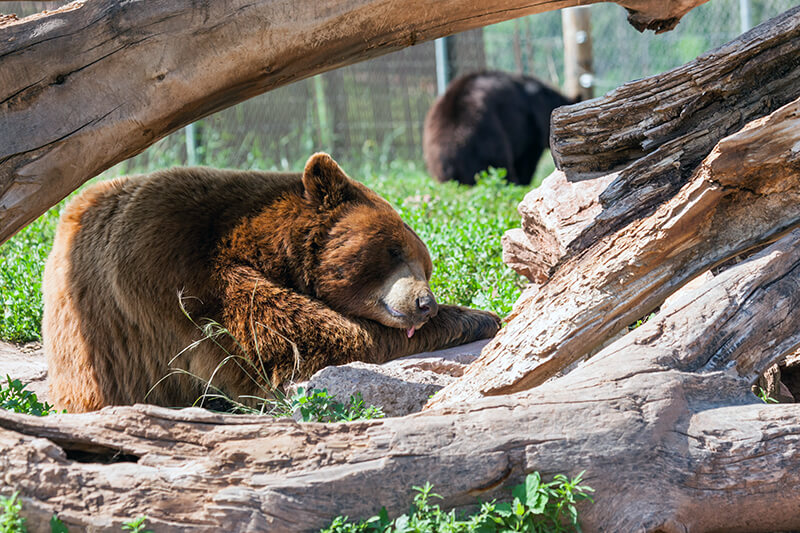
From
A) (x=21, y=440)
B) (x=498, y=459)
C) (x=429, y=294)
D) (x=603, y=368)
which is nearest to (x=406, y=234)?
(x=429, y=294)

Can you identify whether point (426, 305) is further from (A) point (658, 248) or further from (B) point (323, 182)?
(A) point (658, 248)

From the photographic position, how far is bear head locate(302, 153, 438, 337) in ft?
12.4

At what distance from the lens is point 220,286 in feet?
11.7

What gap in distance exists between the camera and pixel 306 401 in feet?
9.30

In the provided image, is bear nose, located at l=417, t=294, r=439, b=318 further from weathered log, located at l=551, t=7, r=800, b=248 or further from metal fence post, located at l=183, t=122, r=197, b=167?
metal fence post, located at l=183, t=122, r=197, b=167

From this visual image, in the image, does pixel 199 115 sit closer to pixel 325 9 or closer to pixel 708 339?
pixel 325 9

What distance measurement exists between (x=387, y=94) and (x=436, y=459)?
33.1ft

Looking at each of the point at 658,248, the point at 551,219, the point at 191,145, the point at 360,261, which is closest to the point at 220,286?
the point at 360,261

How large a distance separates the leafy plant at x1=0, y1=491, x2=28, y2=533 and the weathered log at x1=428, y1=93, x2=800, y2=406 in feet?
4.86

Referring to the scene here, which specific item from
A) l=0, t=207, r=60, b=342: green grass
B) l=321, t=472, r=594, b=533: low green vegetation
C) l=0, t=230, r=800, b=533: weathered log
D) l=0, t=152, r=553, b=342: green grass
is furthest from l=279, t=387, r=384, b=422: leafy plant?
l=0, t=207, r=60, b=342: green grass

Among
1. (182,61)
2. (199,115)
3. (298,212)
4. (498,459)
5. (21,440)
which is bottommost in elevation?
(498,459)

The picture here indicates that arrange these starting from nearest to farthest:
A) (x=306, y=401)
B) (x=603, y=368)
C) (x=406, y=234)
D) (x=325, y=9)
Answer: (x=603, y=368)
(x=306, y=401)
(x=325, y=9)
(x=406, y=234)

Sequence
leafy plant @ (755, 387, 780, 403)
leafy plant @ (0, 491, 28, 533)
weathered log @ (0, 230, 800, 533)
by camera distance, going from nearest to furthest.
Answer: leafy plant @ (0, 491, 28, 533) → weathered log @ (0, 230, 800, 533) → leafy plant @ (755, 387, 780, 403)

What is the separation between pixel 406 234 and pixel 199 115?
3.94ft
